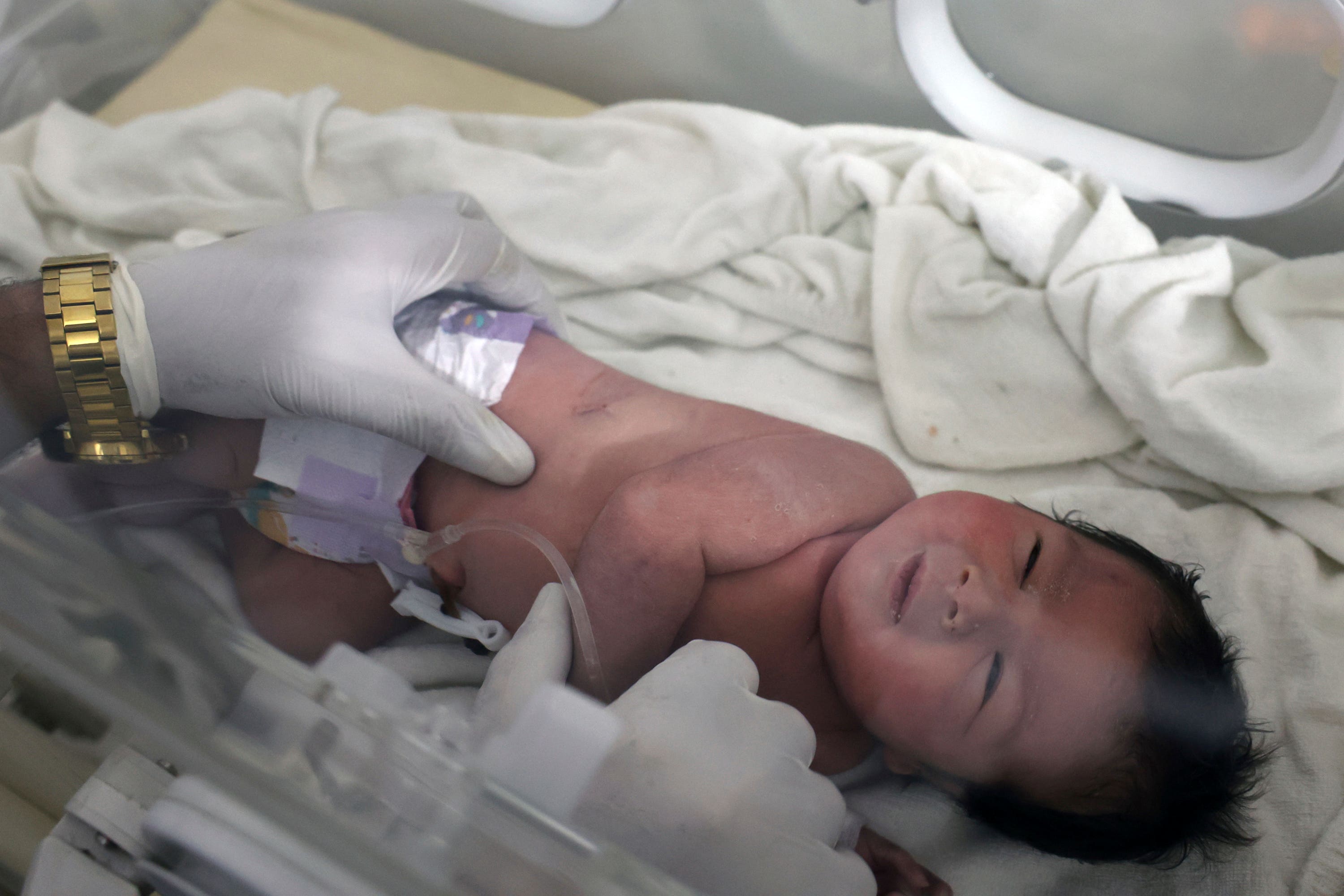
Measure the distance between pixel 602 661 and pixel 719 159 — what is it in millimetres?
789

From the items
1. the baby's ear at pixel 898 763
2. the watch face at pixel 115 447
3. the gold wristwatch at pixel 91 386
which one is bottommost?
the baby's ear at pixel 898 763

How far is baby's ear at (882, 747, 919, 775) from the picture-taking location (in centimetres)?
81

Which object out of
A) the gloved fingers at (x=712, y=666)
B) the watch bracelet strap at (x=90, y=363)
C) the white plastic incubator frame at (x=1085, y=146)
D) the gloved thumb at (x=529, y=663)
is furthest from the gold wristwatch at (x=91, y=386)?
the white plastic incubator frame at (x=1085, y=146)

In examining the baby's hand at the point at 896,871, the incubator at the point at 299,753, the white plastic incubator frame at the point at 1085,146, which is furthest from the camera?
the white plastic incubator frame at the point at 1085,146

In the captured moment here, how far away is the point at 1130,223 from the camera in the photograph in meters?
1.14

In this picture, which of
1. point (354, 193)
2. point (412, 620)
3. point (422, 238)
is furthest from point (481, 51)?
point (412, 620)

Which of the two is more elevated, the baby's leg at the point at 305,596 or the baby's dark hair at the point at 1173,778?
the baby's leg at the point at 305,596

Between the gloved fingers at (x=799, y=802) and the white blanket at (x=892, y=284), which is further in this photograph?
the white blanket at (x=892, y=284)

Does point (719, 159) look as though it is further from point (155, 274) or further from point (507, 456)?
point (155, 274)

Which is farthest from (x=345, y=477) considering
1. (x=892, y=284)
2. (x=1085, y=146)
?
(x=1085, y=146)

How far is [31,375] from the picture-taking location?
2.64 feet

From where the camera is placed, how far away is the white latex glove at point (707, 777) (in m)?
0.60

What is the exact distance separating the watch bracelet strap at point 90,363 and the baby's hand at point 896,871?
2.32 feet

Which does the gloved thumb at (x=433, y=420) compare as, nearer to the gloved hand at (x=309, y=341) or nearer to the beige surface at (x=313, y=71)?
the gloved hand at (x=309, y=341)
